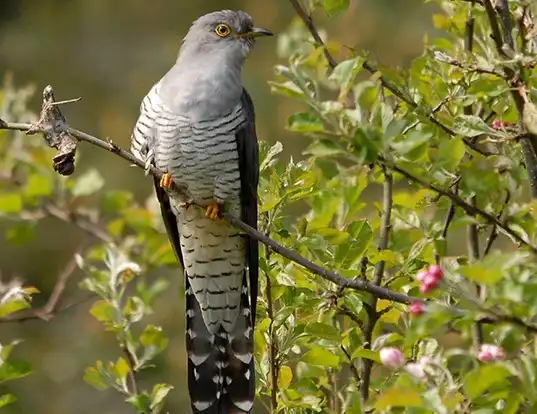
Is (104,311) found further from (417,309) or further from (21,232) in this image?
(417,309)

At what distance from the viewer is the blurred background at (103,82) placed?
7.09 meters

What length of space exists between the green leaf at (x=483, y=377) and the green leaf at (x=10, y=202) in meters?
2.16

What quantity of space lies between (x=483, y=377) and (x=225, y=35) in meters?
2.20

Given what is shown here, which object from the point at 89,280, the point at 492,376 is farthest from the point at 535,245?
the point at 89,280

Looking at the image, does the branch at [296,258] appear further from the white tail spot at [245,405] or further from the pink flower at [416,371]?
the white tail spot at [245,405]

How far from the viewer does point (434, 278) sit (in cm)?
152

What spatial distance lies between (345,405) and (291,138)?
5.27 metres

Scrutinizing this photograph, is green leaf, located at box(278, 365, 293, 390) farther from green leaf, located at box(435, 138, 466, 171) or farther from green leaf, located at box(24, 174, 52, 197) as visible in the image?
green leaf, located at box(24, 174, 52, 197)

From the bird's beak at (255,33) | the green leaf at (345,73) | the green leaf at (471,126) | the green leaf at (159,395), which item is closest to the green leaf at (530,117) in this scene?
the green leaf at (471,126)

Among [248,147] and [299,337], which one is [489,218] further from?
[248,147]

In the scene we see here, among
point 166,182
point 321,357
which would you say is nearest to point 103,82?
point 166,182

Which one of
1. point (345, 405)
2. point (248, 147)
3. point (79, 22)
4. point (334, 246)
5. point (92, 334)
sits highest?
point (79, 22)

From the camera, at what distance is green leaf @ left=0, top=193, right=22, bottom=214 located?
323cm

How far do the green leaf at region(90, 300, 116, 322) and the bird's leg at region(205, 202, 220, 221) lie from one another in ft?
1.68
